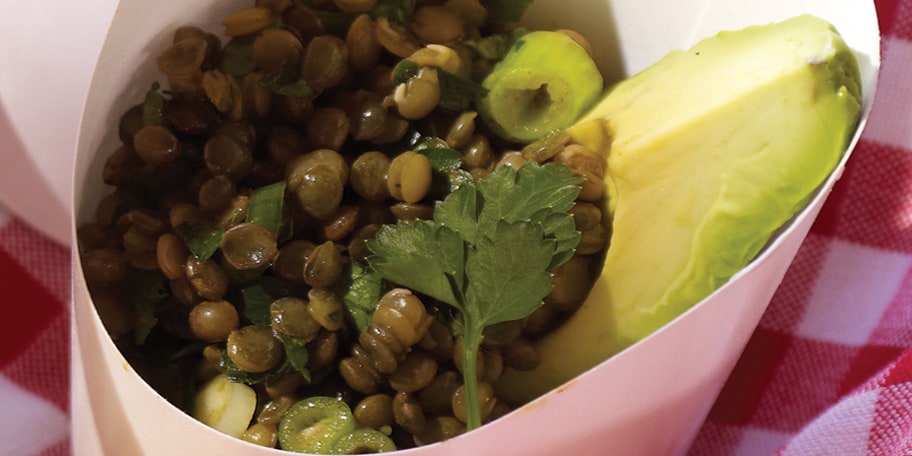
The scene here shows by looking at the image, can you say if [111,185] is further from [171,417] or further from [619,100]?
[619,100]

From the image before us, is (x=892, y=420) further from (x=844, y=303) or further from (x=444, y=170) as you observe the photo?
(x=444, y=170)

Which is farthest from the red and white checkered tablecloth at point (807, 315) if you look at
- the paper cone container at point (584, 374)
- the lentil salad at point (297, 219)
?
the lentil salad at point (297, 219)

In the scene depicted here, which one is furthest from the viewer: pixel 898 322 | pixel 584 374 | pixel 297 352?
pixel 898 322

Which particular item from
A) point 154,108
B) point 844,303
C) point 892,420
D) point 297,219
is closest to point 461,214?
point 297,219

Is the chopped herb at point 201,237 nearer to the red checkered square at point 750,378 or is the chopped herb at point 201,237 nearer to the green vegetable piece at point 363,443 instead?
the green vegetable piece at point 363,443

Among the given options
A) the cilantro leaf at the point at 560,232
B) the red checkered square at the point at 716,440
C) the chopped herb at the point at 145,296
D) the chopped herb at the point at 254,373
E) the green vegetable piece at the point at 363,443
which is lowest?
the red checkered square at the point at 716,440

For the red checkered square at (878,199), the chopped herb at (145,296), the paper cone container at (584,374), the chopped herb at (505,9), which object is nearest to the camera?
the paper cone container at (584,374)

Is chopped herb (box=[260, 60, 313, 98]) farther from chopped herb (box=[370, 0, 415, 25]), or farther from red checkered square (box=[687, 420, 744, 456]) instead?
red checkered square (box=[687, 420, 744, 456])

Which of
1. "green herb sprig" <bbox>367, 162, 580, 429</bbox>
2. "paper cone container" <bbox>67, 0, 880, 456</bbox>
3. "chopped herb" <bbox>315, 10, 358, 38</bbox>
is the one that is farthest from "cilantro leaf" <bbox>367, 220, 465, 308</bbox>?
"chopped herb" <bbox>315, 10, 358, 38</bbox>
